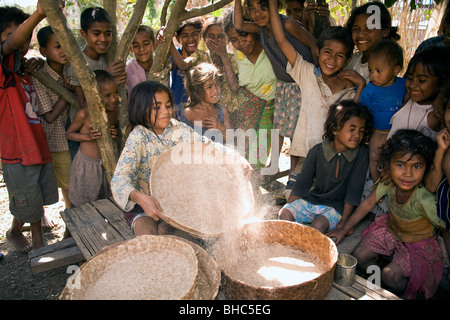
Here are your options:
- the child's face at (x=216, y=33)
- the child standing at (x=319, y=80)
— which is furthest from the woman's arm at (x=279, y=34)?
the child's face at (x=216, y=33)

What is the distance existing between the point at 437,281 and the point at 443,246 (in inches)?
8.5

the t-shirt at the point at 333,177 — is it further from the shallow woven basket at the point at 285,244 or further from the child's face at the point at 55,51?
the child's face at the point at 55,51

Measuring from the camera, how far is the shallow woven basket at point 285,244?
1440 mm

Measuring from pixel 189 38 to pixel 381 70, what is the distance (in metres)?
2.04

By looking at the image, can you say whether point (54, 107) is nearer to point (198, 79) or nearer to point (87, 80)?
point (87, 80)

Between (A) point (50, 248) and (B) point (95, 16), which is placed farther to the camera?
(B) point (95, 16)

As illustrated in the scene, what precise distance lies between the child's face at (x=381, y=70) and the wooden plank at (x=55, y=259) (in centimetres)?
257

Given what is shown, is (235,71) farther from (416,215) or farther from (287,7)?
(416,215)

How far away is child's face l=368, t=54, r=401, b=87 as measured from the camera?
2393mm

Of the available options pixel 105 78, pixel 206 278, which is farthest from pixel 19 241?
pixel 206 278

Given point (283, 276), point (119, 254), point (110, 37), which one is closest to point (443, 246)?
point (283, 276)

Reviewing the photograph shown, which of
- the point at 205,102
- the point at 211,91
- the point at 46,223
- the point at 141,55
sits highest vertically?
the point at 141,55

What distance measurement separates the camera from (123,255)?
1.72m
